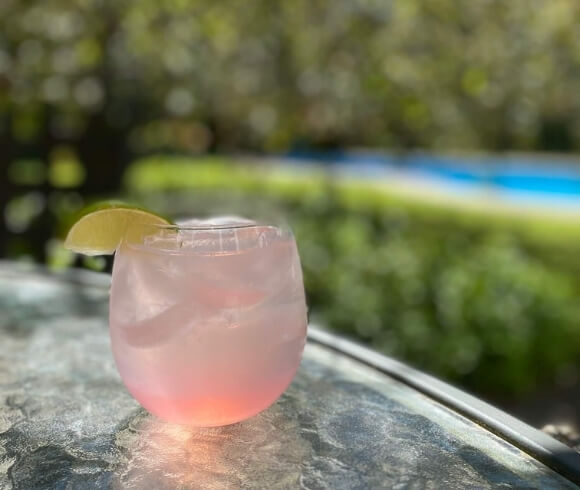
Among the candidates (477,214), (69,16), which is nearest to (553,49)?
(69,16)

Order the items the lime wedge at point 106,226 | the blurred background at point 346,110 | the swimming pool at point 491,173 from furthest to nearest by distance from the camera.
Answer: the swimming pool at point 491,173 < the blurred background at point 346,110 < the lime wedge at point 106,226

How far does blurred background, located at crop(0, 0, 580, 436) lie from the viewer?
3342 millimetres

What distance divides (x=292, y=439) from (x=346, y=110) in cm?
400

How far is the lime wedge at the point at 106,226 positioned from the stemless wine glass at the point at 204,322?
3 cm

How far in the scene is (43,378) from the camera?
1.06 meters

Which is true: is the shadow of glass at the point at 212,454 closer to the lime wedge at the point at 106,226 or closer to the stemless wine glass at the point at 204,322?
the stemless wine glass at the point at 204,322

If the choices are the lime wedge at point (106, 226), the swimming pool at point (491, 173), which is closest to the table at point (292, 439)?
the lime wedge at point (106, 226)

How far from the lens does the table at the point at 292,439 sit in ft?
2.48

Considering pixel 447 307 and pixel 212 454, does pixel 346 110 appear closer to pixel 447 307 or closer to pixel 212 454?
pixel 447 307

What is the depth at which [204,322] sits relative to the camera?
81 centimetres

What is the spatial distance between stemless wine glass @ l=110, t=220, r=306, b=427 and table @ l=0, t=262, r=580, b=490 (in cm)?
5

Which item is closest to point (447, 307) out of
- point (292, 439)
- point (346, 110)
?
point (346, 110)

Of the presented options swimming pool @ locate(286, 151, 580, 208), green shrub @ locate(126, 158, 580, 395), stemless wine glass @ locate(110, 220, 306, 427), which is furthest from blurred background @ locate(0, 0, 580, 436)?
swimming pool @ locate(286, 151, 580, 208)

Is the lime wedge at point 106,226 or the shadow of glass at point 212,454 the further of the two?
the lime wedge at point 106,226
